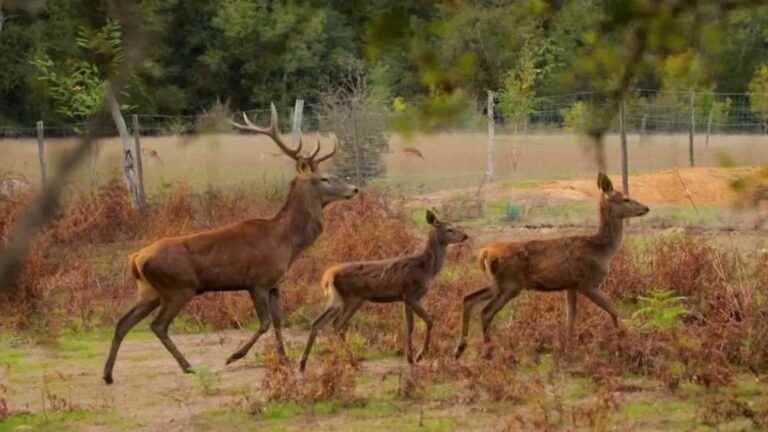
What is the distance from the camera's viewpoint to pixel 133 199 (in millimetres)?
21891

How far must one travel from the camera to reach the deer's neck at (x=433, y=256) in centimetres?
1237

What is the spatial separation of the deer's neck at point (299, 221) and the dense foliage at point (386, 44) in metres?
8.08

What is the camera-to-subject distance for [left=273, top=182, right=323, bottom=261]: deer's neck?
12.7m

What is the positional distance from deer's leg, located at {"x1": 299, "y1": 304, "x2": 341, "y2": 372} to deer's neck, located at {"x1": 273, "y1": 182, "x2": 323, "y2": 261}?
86cm

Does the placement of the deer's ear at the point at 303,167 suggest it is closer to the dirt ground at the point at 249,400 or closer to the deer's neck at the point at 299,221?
the deer's neck at the point at 299,221

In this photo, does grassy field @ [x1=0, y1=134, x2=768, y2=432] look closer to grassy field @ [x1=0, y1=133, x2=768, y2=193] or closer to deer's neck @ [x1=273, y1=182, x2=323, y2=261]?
deer's neck @ [x1=273, y1=182, x2=323, y2=261]

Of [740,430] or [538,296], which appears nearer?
[740,430]

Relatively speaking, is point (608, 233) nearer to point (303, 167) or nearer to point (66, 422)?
point (303, 167)

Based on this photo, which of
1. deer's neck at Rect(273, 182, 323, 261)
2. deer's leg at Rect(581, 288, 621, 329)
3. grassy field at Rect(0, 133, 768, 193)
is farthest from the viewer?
grassy field at Rect(0, 133, 768, 193)

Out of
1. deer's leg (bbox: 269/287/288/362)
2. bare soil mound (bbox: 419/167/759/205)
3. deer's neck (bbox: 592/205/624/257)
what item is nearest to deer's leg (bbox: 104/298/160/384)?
deer's leg (bbox: 269/287/288/362)

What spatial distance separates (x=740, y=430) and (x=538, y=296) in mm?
4554

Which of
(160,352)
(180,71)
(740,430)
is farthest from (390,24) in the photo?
(160,352)

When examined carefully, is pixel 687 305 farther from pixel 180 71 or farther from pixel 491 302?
pixel 180 71

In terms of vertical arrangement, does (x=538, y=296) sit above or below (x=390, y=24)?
below
